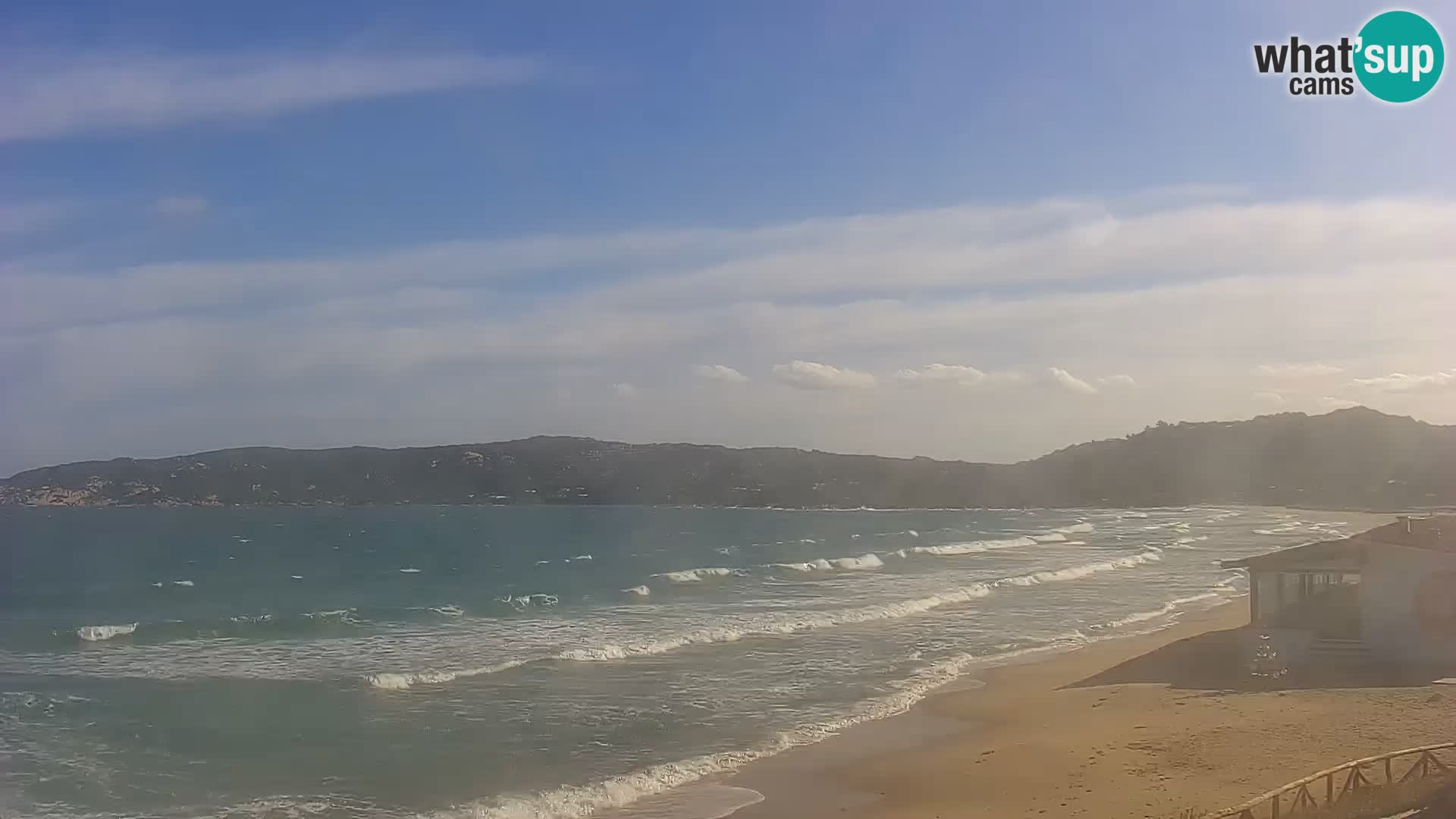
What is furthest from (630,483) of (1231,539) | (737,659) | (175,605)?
(737,659)

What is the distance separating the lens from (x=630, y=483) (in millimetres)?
143375

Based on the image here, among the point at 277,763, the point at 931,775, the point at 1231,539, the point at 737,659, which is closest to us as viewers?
the point at 931,775

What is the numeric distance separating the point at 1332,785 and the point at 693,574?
37968mm

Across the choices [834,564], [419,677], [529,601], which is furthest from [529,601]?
[834,564]

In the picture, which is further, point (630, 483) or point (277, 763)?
point (630, 483)

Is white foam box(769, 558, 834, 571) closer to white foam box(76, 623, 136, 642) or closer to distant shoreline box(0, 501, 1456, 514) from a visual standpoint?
white foam box(76, 623, 136, 642)

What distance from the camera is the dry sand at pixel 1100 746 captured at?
13.2 m

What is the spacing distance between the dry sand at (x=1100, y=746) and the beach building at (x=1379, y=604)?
1340mm

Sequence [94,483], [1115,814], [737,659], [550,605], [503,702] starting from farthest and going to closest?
[94,483]
[550,605]
[737,659]
[503,702]
[1115,814]

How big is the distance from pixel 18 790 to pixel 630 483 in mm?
128649

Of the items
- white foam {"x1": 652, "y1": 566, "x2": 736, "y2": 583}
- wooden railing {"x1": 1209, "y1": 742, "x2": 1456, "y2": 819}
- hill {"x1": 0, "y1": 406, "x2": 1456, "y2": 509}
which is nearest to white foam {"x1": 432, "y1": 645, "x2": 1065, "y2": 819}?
wooden railing {"x1": 1209, "y1": 742, "x2": 1456, "y2": 819}

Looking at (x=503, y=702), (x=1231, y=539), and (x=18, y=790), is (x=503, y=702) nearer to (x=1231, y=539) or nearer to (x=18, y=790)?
(x=18, y=790)

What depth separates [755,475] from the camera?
154375 millimetres

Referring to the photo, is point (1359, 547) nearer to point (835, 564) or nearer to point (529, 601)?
point (529, 601)
